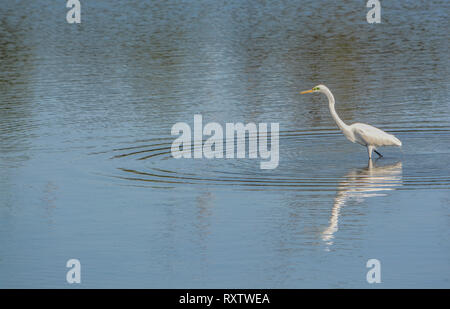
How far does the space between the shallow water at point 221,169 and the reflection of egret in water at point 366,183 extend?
0.15 ft

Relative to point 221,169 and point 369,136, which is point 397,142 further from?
point 221,169

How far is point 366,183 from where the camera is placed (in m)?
18.6

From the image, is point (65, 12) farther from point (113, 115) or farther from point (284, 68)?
point (113, 115)

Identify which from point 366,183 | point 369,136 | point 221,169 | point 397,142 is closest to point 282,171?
point 221,169

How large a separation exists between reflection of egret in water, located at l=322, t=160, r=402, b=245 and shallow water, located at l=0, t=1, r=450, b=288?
46mm

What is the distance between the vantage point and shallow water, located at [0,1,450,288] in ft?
45.8

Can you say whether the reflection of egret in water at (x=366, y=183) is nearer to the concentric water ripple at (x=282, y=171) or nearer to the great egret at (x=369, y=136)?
the concentric water ripple at (x=282, y=171)

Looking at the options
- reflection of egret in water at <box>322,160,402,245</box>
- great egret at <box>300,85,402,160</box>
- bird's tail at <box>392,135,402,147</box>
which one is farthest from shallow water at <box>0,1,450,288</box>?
great egret at <box>300,85,402,160</box>

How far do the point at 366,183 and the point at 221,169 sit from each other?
9.53 ft

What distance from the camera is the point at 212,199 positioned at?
1744 centimetres

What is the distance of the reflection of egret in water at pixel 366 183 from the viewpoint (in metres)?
17.2

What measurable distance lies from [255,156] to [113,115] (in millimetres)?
6509

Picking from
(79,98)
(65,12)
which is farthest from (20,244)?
(65,12)

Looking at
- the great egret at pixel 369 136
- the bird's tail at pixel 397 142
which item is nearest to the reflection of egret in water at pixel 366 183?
the great egret at pixel 369 136
